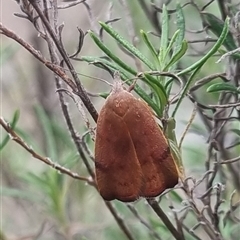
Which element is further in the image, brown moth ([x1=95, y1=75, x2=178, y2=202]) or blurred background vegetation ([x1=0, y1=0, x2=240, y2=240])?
blurred background vegetation ([x1=0, y1=0, x2=240, y2=240])

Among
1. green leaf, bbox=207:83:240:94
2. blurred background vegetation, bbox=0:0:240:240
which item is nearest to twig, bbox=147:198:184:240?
blurred background vegetation, bbox=0:0:240:240

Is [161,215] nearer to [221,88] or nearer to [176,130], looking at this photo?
[221,88]

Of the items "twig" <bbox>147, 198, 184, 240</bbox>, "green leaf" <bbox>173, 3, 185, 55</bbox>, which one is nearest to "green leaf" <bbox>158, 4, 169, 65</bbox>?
"green leaf" <bbox>173, 3, 185, 55</bbox>

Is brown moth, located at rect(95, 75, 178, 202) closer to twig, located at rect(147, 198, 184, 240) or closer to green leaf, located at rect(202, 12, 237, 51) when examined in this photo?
twig, located at rect(147, 198, 184, 240)

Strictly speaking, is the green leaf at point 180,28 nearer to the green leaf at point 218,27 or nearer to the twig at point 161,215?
the green leaf at point 218,27

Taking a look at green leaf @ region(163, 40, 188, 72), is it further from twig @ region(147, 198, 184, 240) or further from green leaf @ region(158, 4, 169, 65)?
twig @ region(147, 198, 184, 240)

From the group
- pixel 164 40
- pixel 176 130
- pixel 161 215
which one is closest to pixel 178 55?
pixel 164 40

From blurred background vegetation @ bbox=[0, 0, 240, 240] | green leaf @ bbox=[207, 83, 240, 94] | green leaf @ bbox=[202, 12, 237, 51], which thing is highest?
green leaf @ bbox=[202, 12, 237, 51]

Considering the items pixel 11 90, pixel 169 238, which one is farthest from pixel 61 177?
pixel 11 90

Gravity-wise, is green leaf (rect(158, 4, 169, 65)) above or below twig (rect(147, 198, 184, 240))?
above
